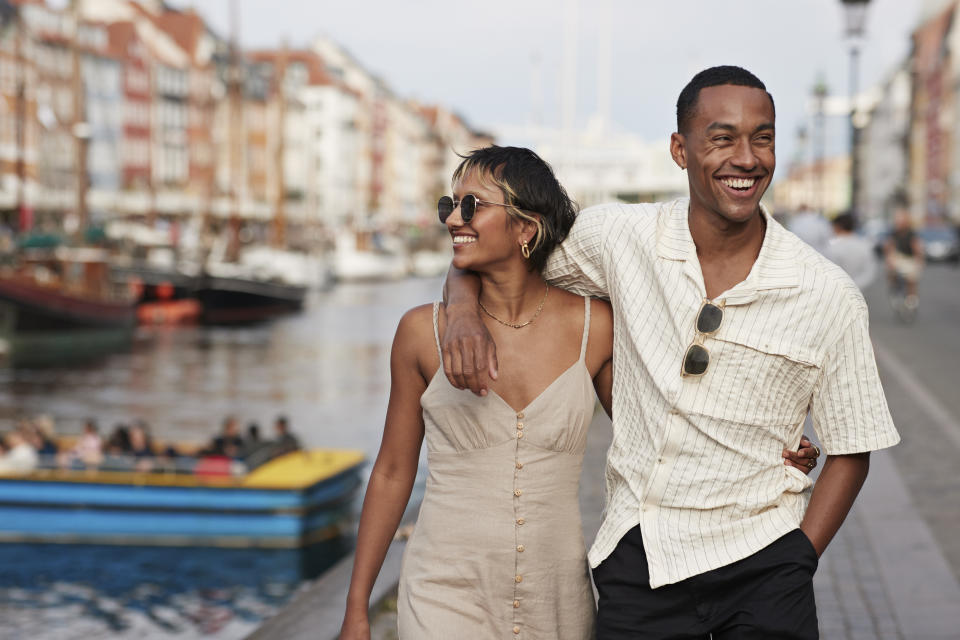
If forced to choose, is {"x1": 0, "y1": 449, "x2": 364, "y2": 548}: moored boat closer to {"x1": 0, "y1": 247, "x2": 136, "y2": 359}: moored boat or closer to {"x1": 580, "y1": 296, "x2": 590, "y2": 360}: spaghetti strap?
{"x1": 580, "y1": 296, "x2": 590, "y2": 360}: spaghetti strap

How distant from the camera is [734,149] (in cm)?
280

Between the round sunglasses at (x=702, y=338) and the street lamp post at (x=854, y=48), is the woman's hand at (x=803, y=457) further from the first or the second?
the street lamp post at (x=854, y=48)

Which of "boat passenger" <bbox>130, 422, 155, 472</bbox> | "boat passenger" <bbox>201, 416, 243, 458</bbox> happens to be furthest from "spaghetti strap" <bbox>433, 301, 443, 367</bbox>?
"boat passenger" <bbox>130, 422, 155, 472</bbox>

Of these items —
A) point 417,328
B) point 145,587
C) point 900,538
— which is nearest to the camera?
point 417,328

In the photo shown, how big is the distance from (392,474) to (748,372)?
889 millimetres

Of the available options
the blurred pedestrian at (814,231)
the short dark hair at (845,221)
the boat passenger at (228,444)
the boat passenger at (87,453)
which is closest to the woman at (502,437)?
the blurred pedestrian at (814,231)

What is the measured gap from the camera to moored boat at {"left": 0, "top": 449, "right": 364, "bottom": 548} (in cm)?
1536

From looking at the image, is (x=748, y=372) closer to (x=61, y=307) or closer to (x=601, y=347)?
(x=601, y=347)

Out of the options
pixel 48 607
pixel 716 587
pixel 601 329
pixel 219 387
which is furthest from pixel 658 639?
pixel 219 387

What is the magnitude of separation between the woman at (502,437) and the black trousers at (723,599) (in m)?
0.23

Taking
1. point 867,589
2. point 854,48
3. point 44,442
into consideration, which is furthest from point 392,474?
point 854,48

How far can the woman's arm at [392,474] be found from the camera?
3088mm

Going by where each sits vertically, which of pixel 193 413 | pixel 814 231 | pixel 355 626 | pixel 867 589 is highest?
pixel 814 231

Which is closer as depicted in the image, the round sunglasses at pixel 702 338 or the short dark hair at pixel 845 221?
the round sunglasses at pixel 702 338
